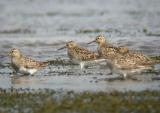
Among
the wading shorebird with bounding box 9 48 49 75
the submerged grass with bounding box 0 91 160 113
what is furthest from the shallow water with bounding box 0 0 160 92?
the submerged grass with bounding box 0 91 160 113

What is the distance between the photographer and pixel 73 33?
33.6 meters

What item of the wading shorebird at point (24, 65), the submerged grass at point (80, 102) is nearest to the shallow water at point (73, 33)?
the wading shorebird at point (24, 65)

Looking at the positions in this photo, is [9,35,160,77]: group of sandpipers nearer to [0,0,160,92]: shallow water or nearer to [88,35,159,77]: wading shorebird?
[88,35,159,77]: wading shorebird

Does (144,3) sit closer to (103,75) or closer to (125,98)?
(103,75)

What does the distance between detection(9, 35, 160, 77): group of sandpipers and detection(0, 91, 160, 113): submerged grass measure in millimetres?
2433

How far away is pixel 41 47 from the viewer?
93.9 feet

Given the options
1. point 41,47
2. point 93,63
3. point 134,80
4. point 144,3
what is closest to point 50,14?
point 144,3

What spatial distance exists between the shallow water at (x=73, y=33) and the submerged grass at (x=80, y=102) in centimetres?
94

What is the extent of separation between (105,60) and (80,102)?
13.7 ft

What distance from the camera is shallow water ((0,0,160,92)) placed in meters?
18.6

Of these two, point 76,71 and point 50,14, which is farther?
point 50,14

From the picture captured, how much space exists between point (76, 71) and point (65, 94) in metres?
4.19

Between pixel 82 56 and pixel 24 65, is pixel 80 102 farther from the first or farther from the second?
pixel 82 56

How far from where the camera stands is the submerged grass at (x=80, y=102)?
14.7m
